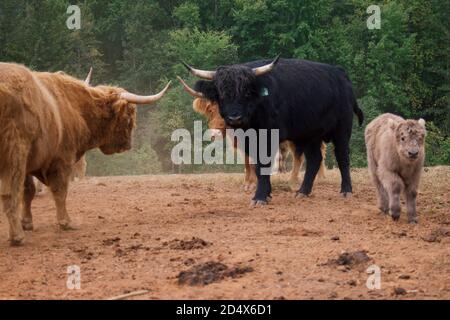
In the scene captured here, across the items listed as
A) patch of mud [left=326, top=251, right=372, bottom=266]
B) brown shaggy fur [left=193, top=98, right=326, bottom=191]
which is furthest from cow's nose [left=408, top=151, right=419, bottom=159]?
brown shaggy fur [left=193, top=98, right=326, bottom=191]

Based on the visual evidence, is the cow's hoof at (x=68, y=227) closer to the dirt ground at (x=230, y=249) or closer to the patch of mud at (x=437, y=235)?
the dirt ground at (x=230, y=249)

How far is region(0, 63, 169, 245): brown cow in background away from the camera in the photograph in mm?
7258

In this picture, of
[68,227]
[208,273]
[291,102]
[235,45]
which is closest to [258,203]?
[291,102]

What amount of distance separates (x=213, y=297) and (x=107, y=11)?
42.4 m

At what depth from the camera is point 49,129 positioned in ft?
25.7

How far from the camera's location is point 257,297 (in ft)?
17.4

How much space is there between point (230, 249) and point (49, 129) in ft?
7.53

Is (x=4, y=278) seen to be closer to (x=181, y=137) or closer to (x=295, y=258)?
(x=295, y=258)

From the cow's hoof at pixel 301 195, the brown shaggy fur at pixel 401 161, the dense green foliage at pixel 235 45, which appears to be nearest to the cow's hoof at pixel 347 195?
the cow's hoof at pixel 301 195

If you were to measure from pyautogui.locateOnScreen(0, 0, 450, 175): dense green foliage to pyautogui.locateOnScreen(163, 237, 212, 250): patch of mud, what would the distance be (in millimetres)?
23601

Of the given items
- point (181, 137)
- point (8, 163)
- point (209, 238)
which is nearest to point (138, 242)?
point (209, 238)

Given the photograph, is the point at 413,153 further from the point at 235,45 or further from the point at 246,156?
the point at 235,45

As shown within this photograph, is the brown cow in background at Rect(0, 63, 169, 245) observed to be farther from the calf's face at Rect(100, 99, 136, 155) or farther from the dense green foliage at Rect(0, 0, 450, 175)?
the dense green foliage at Rect(0, 0, 450, 175)

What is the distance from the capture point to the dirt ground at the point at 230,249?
5621mm
